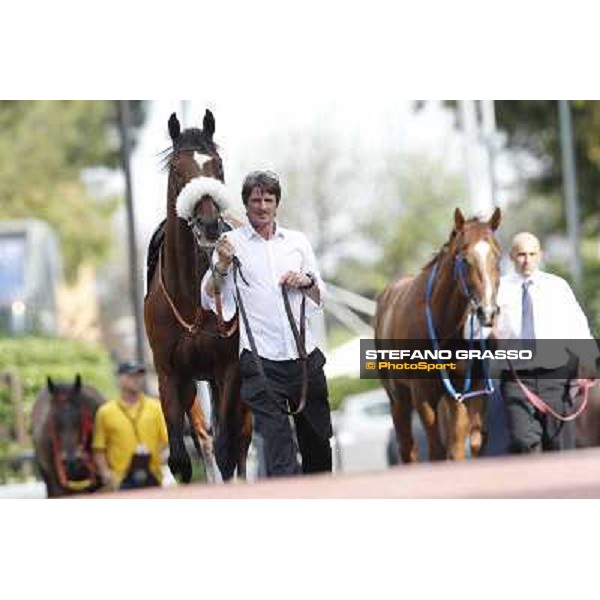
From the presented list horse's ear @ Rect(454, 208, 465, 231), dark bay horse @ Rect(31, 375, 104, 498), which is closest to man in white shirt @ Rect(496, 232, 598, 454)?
horse's ear @ Rect(454, 208, 465, 231)

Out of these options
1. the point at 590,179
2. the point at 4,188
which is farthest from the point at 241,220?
the point at 590,179

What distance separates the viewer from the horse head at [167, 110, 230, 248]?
34.0 ft

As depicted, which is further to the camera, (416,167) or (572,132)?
(572,132)

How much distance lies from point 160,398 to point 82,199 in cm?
109

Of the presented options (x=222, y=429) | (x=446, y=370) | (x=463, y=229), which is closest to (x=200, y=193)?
(x=222, y=429)

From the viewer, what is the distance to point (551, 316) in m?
10.8

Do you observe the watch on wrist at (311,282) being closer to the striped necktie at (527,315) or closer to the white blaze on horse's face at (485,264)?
the white blaze on horse's face at (485,264)

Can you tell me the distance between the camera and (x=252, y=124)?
10648 millimetres

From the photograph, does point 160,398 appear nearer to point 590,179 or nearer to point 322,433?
point 322,433

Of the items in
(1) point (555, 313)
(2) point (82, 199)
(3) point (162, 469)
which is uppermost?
(2) point (82, 199)

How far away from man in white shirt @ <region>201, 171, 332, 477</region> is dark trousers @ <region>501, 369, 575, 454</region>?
0.93m

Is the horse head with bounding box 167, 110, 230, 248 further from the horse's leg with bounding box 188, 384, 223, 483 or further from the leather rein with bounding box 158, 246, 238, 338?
the horse's leg with bounding box 188, 384, 223, 483

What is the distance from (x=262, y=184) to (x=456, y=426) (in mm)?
1553

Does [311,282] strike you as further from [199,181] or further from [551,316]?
[551,316]
